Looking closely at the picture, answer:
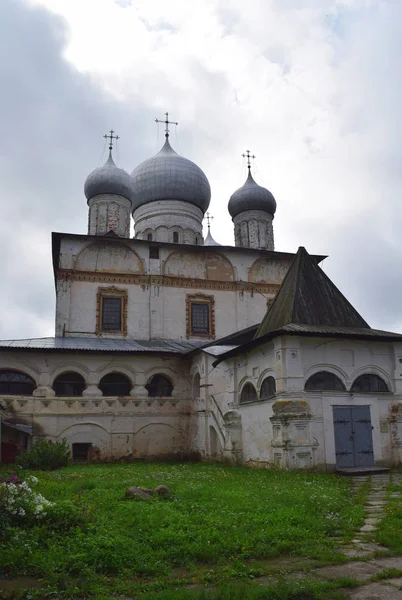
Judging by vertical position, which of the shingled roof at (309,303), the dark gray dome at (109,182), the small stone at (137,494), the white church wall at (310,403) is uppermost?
the dark gray dome at (109,182)

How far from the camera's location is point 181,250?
21.4 m

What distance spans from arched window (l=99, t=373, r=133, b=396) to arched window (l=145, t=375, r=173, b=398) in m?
0.76

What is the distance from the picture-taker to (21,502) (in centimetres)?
532

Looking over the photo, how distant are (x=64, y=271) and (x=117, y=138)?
27.9 feet

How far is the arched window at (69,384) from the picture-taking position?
17.4 metres

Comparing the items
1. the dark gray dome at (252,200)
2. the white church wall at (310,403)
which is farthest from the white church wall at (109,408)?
the dark gray dome at (252,200)

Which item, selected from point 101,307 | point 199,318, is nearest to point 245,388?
point 199,318

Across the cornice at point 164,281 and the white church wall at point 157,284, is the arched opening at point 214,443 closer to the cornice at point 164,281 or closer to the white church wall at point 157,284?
the white church wall at point 157,284

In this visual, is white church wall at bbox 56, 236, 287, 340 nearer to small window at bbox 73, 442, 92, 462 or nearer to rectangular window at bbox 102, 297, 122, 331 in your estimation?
rectangular window at bbox 102, 297, 122, 331

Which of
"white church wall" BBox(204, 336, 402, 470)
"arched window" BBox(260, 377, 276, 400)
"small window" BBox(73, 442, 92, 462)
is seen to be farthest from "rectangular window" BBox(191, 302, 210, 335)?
"arched window" BBox(260, 377, 276, 400)

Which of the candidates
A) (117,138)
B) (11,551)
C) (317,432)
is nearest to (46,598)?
(11,551)

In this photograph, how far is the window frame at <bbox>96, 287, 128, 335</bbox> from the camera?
20.0m

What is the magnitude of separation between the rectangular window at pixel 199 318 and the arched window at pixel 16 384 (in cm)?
656

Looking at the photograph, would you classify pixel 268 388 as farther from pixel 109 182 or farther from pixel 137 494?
pixel 109 182
